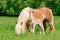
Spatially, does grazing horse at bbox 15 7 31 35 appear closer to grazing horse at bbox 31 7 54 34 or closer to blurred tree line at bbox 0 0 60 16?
grazing horse at bbox 31 7 54 34

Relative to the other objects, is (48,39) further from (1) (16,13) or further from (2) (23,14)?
(1) (16,13)

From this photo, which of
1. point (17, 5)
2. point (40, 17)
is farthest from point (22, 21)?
point (17, 5)

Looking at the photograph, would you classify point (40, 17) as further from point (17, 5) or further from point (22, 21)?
point (17, 5)

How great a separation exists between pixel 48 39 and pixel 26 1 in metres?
21.5

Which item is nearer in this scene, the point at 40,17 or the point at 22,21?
the point at 22,21

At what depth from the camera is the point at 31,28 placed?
11.8 m

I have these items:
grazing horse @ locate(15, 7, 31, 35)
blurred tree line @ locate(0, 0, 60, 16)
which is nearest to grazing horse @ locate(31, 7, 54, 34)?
grazing horse @ locate(15, 7, 31, 35)

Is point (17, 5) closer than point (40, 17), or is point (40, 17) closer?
point (40, 17)

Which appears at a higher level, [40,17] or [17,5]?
[40,17]

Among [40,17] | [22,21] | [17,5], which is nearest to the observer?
[22,21]

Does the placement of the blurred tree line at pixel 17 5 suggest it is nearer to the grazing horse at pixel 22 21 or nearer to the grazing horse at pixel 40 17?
the grazing horse at pixel 40 17

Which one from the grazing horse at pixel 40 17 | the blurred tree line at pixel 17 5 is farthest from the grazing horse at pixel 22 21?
the blurred tree line at pixel 17 5

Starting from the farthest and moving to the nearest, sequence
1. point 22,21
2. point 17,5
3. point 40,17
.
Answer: point 17,5
point 40,17
point 22,21

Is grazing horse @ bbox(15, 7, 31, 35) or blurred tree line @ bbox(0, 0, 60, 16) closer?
grazing horse @ bbox(15, 7, 31, 35)
